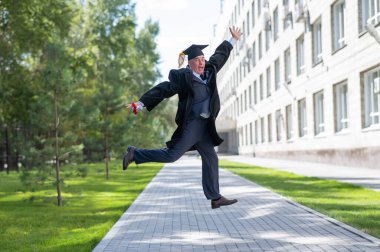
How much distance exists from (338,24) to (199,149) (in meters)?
20.2

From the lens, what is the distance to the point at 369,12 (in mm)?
20750

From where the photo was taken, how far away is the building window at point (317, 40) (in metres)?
27.5

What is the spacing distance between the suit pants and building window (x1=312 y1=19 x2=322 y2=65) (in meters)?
22.4

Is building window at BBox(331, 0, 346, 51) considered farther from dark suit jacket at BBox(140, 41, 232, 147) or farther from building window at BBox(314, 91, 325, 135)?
dark suit jacket at BBox(140, 41, 232, 147)

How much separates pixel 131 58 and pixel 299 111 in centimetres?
1785

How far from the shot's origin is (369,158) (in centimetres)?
2045

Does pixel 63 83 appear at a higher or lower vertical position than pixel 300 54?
lower

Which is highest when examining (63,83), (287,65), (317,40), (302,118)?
(317,40)

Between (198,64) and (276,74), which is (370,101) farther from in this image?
(276,74)

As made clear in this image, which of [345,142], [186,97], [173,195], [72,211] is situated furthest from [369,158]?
[186,97]

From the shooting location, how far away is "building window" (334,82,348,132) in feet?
78.5

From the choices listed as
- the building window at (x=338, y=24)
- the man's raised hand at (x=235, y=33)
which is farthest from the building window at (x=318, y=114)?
the man's raised hand at (x=235, y=33)

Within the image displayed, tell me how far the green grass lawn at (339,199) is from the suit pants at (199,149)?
223 centimetres

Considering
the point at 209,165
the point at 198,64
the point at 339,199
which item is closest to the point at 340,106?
the point at 339,199
